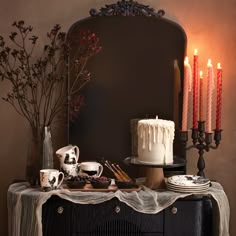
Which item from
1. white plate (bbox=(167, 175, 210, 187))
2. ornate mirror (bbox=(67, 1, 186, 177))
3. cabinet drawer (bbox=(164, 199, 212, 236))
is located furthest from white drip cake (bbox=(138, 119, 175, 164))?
ornate mirror (bbox=(67, 1, 186, 177))

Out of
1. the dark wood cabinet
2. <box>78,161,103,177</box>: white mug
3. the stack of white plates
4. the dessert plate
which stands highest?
<box>78,161,103,177</box>: white mug

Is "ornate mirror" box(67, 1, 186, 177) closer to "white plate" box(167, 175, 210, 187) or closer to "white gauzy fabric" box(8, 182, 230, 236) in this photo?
"white plate" box(167, 175, 210, 187)

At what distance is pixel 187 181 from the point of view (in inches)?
80.4

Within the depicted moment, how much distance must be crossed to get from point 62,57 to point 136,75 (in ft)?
1.11

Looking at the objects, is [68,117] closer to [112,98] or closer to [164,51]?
[112,98]

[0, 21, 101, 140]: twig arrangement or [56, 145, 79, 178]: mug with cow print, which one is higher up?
[0, 21, 101, 140]: twig arrangement

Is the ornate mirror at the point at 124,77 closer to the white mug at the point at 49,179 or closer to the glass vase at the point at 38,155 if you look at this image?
the glass vase at the point at 38,155

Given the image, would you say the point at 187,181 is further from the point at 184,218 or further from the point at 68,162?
the point at 68,162

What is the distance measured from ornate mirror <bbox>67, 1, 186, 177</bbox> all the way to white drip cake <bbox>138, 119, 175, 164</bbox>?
0.29 meters

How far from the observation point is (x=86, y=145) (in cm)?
236

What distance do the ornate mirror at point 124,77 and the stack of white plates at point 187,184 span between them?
0.28 m

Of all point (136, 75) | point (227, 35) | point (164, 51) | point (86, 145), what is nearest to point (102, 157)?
point (86, 145)

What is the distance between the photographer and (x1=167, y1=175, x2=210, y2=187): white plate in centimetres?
202

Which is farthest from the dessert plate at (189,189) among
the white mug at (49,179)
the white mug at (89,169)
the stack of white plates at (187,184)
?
the white mug at (49,179)
